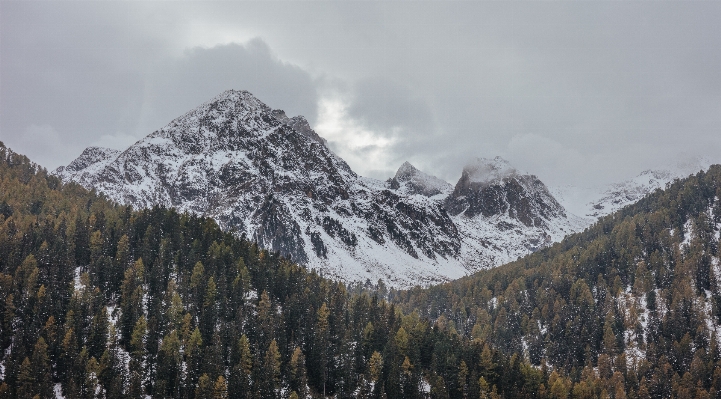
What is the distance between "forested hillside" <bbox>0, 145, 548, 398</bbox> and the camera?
352 ft

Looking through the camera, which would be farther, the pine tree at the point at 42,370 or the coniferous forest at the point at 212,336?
the coniferous forest at the point at 212,336

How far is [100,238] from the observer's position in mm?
151000

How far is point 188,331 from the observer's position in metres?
121

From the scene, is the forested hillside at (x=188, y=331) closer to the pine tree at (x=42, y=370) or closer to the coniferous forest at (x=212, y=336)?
the pine tree at (x=42, y=370)

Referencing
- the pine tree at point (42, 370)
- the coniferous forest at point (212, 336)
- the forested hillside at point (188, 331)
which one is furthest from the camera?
the coniferous forest at point (212, 336)

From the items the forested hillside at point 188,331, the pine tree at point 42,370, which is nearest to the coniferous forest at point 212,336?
the pine tree at point 42,370

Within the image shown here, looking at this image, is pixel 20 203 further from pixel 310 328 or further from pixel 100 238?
pixel 310 328

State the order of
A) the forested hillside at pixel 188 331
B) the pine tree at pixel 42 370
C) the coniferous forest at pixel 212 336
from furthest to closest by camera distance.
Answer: the coniferous forest at pixel 212 336 < the forested hillside at pixel 188 331 < the pine tree at pixel 42 370

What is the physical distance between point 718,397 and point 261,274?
128674 mm

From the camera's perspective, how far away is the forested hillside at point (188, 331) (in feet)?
352

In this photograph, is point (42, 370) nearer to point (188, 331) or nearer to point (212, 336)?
point (188, 331)

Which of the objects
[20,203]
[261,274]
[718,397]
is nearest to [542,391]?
[718,397]

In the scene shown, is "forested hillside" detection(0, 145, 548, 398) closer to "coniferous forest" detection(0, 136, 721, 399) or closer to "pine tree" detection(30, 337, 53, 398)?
"pine tree" detection(30, 337, 53, 398)

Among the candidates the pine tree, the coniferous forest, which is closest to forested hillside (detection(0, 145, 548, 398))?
the pine tree
